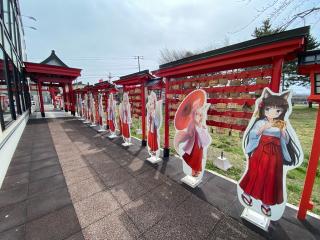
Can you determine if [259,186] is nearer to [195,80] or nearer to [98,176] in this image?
[195,80]

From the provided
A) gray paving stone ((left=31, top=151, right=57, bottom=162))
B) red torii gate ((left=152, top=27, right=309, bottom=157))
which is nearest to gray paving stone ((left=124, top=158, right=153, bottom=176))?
red torii gate ((left=152, top=27, right=309, bottom=157))

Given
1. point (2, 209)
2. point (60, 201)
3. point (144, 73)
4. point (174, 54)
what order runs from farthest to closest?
point (174, 54) < point (144, 73) < point (60, 201) < point (2, 209)

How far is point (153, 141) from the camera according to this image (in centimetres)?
361

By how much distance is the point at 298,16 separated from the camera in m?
3.08

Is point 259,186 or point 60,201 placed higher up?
point 259,186

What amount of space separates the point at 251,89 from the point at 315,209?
190cm

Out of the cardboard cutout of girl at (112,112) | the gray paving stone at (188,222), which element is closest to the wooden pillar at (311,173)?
the gray paving stone at (188,222)

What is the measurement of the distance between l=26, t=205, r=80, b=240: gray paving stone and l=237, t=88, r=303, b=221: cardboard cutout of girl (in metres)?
2.14

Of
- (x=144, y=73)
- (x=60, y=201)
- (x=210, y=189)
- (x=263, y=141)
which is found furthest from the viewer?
(x=144, y=73)

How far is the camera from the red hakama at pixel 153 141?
3.56 metres

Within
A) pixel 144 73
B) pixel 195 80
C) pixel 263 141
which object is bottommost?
pixel 263 141

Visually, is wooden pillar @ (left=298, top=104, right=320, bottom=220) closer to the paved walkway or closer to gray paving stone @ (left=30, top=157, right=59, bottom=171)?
the paved walkway

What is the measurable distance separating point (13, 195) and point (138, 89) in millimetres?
3516

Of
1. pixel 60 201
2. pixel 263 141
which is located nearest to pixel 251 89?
pixel 263 141
